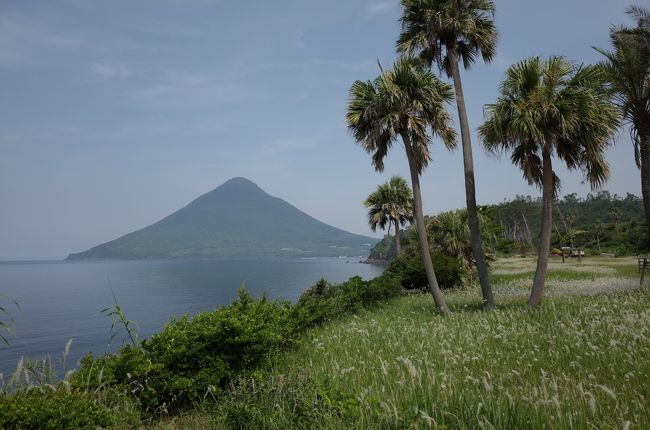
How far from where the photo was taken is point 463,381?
6719mm

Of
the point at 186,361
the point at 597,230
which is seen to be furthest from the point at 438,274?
the point at 597,230

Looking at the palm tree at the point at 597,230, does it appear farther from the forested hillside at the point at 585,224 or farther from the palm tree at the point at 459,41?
the palm tree at the point at 459,41

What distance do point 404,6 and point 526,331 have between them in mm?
13687

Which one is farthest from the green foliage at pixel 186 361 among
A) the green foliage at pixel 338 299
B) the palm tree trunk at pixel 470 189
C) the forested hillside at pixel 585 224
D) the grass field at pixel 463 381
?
the forested hillside at pixel 585 224

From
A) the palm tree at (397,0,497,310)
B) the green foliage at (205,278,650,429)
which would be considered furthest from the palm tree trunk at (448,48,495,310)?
the green foliage at (205,278,650,429)

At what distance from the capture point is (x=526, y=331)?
34.7 ft

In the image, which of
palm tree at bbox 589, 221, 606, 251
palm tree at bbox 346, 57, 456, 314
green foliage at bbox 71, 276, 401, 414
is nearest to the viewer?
green foliage at bbox 71, 276, 401, 414

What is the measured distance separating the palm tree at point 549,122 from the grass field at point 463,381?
16.5 ft

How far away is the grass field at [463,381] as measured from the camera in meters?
4.56

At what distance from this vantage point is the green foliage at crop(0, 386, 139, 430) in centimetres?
462

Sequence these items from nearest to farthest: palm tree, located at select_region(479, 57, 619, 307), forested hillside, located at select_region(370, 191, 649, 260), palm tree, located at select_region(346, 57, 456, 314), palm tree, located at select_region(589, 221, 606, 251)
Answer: palm tree, located at select_region(479, 57, 619, 307)
palm tree, located at select_region(346, 57, 456, 314)
forested hillside, located at select_region(370, 191, 649, 260)
palm tree, located at select_region(589, 221, 606, 251)

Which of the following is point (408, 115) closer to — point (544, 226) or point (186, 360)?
point (544, 226)

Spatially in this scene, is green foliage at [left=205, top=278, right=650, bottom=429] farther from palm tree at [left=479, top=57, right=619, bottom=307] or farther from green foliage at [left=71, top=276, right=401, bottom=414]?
palm tree at [left=479, top=57, right=619, bottom=307]

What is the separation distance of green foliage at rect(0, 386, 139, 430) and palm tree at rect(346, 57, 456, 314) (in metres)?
13.5
